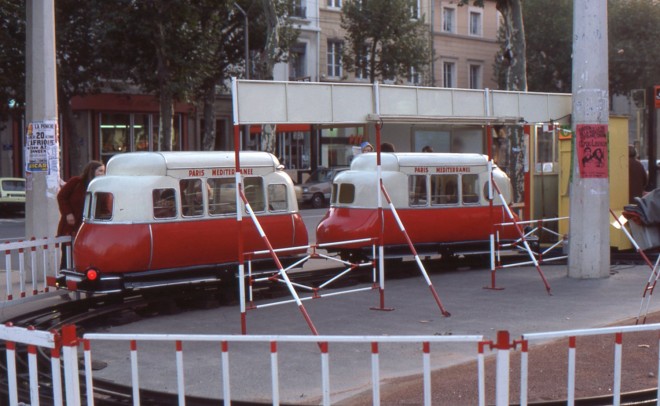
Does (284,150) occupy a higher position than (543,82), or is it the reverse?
(543,82)

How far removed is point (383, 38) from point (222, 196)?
101 ft

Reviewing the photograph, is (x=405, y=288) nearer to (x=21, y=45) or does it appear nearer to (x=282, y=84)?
(x=282, y=84)

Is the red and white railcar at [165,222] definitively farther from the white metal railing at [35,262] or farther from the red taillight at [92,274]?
the white metal railing at [35,262]

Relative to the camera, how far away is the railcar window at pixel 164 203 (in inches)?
476

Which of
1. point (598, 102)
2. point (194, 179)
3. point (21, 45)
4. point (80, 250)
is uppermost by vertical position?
point (21, 45)

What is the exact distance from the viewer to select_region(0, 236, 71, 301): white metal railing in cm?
1213

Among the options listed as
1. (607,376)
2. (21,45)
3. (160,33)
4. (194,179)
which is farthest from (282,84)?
(21,45)

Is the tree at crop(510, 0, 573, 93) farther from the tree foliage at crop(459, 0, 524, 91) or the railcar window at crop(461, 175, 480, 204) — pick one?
the railcar window at crop(461, 175, 480, 204)

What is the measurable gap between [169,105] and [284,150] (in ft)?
45.2

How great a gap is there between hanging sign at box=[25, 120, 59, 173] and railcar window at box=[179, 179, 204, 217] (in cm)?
316

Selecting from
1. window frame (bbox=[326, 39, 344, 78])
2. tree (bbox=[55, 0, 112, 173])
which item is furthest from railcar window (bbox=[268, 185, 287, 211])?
window frame (bbox=[326, 39, 344, 78])

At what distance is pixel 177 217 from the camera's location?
1223cm

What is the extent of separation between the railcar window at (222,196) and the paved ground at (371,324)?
55.7 inches

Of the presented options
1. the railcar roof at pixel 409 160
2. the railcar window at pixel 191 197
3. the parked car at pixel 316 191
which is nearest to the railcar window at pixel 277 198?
the railcar window at pixel 191 197
